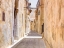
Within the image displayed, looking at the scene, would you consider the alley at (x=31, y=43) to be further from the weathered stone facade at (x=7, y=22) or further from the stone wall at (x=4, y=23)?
the stone wall at (x=4, y=23)

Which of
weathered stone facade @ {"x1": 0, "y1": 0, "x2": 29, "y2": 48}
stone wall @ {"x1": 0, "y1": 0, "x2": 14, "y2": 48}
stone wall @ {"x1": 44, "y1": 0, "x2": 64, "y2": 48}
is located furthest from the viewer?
weathered stone facade @ {"x1": 0, "y1": 0, "x2": 29, "y2": 48}

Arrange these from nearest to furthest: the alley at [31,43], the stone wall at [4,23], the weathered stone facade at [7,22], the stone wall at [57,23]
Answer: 1. the stone wall at [57,23]
2. the stone wall at [4,23]
3. the weathered stone facade at [7,22]
4. the alley at [31,43]

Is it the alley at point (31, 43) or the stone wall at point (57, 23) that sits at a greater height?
the stone wall at point (57, 23)

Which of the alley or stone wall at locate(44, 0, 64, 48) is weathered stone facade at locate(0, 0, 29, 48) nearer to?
the alley

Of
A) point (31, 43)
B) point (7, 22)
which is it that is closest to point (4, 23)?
point (7, 22)

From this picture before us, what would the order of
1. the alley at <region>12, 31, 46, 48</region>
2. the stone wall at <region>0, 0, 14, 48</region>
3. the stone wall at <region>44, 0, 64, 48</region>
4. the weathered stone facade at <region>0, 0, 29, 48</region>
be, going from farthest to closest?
the alley at <region>12, 31, 46, 48</region> < the weathered stone facade at <region>0, 0, 29, 48</region> < the stone wall at <region>0, 0, 14, 48</region> < the stone wall at <region>44, 0, 64, 48</region>

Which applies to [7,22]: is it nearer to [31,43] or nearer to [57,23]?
[31,43]

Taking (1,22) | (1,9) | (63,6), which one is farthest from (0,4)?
(63,6)

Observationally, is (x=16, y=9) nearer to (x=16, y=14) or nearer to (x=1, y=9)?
(x=16, y=14)

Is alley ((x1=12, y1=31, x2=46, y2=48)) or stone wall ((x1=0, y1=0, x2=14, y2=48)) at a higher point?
stone wall ((x1=0, y1=0, x2=14, y2=48))

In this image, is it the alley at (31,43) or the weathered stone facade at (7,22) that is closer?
the weathered stone facade at (7,22)

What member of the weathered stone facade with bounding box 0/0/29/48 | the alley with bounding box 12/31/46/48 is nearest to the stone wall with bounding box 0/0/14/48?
the weathered stone facade with bounding box 0/0/29/48

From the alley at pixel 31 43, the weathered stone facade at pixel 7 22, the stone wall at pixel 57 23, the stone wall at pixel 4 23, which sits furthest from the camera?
the alley at pixel 31 43

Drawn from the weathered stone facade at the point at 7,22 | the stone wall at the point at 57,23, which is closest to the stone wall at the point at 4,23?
Result: the weathered stone facade at the point at 7,22
